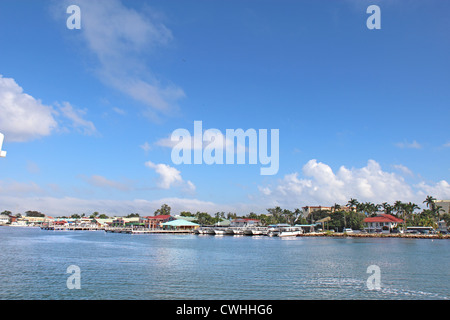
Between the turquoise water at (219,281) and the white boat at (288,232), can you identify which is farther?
the white boat at (288,232)

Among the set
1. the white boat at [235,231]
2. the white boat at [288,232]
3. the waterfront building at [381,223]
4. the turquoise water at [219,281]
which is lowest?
the white boat at [235,231]

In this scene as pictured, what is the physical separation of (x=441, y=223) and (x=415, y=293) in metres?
160

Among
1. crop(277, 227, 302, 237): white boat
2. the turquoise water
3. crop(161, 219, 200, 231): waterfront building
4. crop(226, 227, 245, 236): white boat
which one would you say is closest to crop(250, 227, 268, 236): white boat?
crop(226, 227, 245, 236): white boat

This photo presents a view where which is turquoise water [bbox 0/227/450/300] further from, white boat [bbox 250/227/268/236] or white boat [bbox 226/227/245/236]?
white boat [bbox 226/227/245/236]

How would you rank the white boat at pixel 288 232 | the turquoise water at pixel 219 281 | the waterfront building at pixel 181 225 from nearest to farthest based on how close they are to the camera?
the turquoise water at pixel 219 281, the white boat at pixel 288 232, the waterfront building at pixel 181 225

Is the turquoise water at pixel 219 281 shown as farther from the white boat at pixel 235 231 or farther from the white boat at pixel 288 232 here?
the white boat at pixel 235 231

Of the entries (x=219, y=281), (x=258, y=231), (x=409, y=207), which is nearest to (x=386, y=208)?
(x=409, y=207)

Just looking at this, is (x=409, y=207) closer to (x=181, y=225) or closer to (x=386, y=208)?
(x=386, y=208)

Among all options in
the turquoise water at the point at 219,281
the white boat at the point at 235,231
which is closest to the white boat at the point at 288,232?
the white boat at the point at 235,231

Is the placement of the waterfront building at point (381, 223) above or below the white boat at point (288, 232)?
above

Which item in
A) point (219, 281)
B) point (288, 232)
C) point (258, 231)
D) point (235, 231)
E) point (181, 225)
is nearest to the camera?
point (219, 281)

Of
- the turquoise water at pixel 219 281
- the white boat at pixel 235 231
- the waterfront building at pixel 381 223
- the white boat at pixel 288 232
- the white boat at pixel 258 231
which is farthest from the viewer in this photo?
the white boat at pixel 235 231

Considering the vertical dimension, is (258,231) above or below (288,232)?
below
